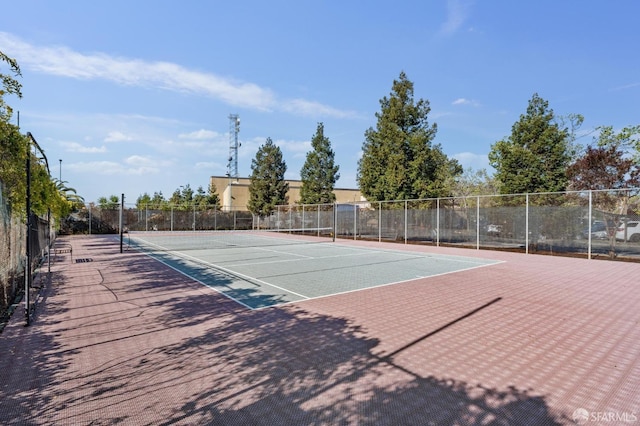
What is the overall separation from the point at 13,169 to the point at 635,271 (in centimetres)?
1713

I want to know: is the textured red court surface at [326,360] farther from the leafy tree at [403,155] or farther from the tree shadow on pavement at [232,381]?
the leafy tree at [403,155]

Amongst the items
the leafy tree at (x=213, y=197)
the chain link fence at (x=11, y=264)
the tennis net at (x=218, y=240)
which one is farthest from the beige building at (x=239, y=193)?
the chain link fence at (x=11, y=264)

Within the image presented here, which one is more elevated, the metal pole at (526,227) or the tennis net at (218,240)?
the metal pole at (526,227)

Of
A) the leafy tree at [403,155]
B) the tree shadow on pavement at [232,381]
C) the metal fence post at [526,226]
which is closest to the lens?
the tree shadow on pavement at [232,381]

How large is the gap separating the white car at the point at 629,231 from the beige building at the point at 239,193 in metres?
36.7

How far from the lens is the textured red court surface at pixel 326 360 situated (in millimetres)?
3168

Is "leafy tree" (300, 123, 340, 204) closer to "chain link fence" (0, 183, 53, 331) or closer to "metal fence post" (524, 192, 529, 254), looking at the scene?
"metal fence post" (524, 192, 529, 254)

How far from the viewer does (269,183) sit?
1608 inches

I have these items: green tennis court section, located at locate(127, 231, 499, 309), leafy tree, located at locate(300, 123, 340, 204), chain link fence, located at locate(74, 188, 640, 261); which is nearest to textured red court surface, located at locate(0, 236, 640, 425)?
green tennis court section, located at locate(127, 231, 499, 309)

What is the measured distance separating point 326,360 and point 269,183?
3742 centimetres

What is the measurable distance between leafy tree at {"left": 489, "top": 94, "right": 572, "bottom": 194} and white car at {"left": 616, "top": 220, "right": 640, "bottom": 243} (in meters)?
6.14

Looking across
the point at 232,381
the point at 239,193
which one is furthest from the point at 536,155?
the point at 239,193

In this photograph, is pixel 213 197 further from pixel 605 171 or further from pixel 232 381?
pixel 232 381

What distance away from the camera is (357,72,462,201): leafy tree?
25.0m
